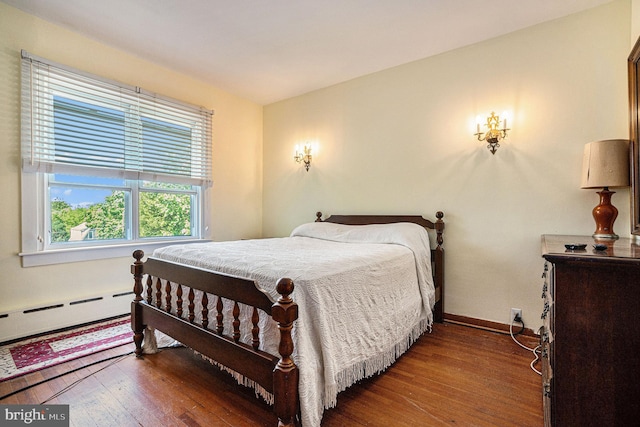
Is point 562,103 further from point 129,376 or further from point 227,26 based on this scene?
point 129,376

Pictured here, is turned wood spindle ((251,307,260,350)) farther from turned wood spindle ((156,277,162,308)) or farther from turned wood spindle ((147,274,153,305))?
turned wood spindle ((147,274,153,305))

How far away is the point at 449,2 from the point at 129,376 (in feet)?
11.0

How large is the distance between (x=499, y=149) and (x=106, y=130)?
3.61 m

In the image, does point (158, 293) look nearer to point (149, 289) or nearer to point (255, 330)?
point (149, 289)

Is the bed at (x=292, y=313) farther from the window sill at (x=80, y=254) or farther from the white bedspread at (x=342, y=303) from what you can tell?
the window sill at (x=80, y=254)

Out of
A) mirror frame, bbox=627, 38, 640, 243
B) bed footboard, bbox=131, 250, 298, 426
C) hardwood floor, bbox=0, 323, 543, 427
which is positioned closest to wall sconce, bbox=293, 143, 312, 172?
bed footboard, bbox=131, 250, 298, 426

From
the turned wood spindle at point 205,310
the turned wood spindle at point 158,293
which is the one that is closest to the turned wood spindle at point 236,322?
the turned wood spindle at point 205,310

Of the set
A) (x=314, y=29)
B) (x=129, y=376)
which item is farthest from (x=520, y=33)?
(x=129, y=376)

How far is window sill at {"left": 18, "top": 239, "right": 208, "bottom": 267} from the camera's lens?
2.50 m

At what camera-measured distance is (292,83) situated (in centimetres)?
372

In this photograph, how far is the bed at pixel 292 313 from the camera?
1349mm

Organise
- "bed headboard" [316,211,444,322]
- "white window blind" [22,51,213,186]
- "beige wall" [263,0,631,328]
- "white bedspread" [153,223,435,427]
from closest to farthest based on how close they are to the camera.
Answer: "white bedspread" [153,223,435,427] < "beige wall" [263,0,631,328] < "white window blind" [22,51,213,186] < "bed headboard" [316,211,444,322]

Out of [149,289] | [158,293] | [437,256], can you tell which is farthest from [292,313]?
[437,256]

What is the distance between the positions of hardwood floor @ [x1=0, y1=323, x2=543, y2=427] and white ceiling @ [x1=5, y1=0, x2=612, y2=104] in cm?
259
